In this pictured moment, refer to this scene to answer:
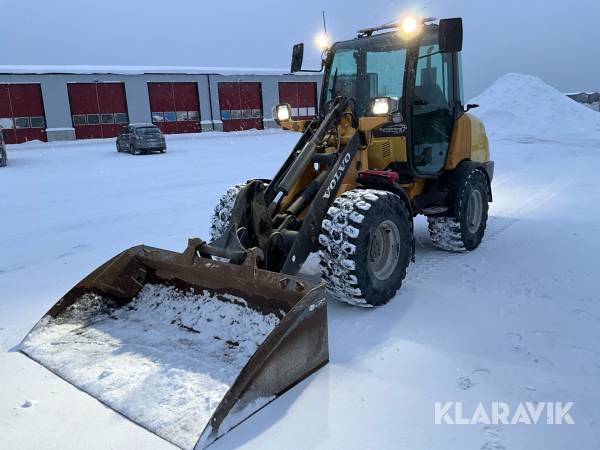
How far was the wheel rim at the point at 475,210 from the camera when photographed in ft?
20.0

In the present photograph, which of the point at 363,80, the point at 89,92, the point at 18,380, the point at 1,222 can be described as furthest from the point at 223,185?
the point at 89,92

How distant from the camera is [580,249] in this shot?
580 centimetres

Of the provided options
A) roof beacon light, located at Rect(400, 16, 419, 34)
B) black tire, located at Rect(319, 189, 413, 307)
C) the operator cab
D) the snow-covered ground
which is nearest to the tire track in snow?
the snow-covered ground

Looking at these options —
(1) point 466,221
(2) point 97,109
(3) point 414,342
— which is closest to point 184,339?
(3) point 414,342

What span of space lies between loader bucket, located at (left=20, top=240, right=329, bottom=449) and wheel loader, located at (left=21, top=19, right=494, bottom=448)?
0.01 metres

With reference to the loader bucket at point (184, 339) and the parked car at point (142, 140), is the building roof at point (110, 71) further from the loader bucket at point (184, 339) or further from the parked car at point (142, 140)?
the loader bucket at point (184, 339)

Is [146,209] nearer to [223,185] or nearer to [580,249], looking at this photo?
[223,185]

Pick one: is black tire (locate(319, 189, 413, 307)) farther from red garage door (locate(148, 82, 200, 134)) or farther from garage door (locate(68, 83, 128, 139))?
red garage door (locate(148, 82, 200, 134))

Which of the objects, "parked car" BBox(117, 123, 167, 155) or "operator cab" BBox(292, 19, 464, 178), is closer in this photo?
"operator cab" BBox(292, 19, 464, 178)

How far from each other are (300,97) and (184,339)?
119ft

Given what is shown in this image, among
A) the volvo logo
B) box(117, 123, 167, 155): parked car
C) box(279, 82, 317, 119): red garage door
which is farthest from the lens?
box(279, 82, 317, 119): red garage door

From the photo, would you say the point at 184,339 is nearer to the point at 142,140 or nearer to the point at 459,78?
the point at 459,78

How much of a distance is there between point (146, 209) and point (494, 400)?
7231mm

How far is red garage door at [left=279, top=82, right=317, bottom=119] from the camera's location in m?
37.5
